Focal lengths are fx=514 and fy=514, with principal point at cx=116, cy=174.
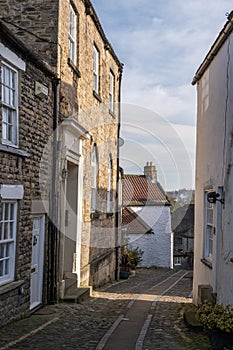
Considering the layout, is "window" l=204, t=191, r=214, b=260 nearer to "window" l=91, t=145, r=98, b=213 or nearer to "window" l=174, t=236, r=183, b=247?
"window" l=91, t=145, r=98, b=213

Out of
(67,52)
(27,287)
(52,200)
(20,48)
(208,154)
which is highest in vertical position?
(67,52)

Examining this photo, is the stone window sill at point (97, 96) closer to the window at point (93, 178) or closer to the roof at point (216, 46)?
the window at point (93, 178)

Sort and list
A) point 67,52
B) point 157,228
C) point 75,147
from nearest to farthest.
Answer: point 67,52
point 75,147
point 157,228

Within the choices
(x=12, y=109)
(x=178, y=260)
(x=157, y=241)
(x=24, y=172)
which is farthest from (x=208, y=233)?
(x=178, y=260)

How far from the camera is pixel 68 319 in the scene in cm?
1102

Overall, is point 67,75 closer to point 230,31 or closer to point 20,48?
point 20,48

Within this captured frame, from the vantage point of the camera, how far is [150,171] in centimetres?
3972

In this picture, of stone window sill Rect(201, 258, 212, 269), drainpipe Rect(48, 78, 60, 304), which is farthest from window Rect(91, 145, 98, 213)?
stone window sill Rect(201, 258, 212, 269)

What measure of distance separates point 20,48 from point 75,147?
5.04m

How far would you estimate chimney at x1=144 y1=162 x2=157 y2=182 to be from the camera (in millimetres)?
39531

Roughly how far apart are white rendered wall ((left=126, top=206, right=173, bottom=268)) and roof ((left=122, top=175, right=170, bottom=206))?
608 mm

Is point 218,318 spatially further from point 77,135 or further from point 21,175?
point 77,135

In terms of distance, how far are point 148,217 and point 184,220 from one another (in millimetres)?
12134

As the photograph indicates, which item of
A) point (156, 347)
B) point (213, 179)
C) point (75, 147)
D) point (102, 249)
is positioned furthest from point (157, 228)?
point (156, 347)
